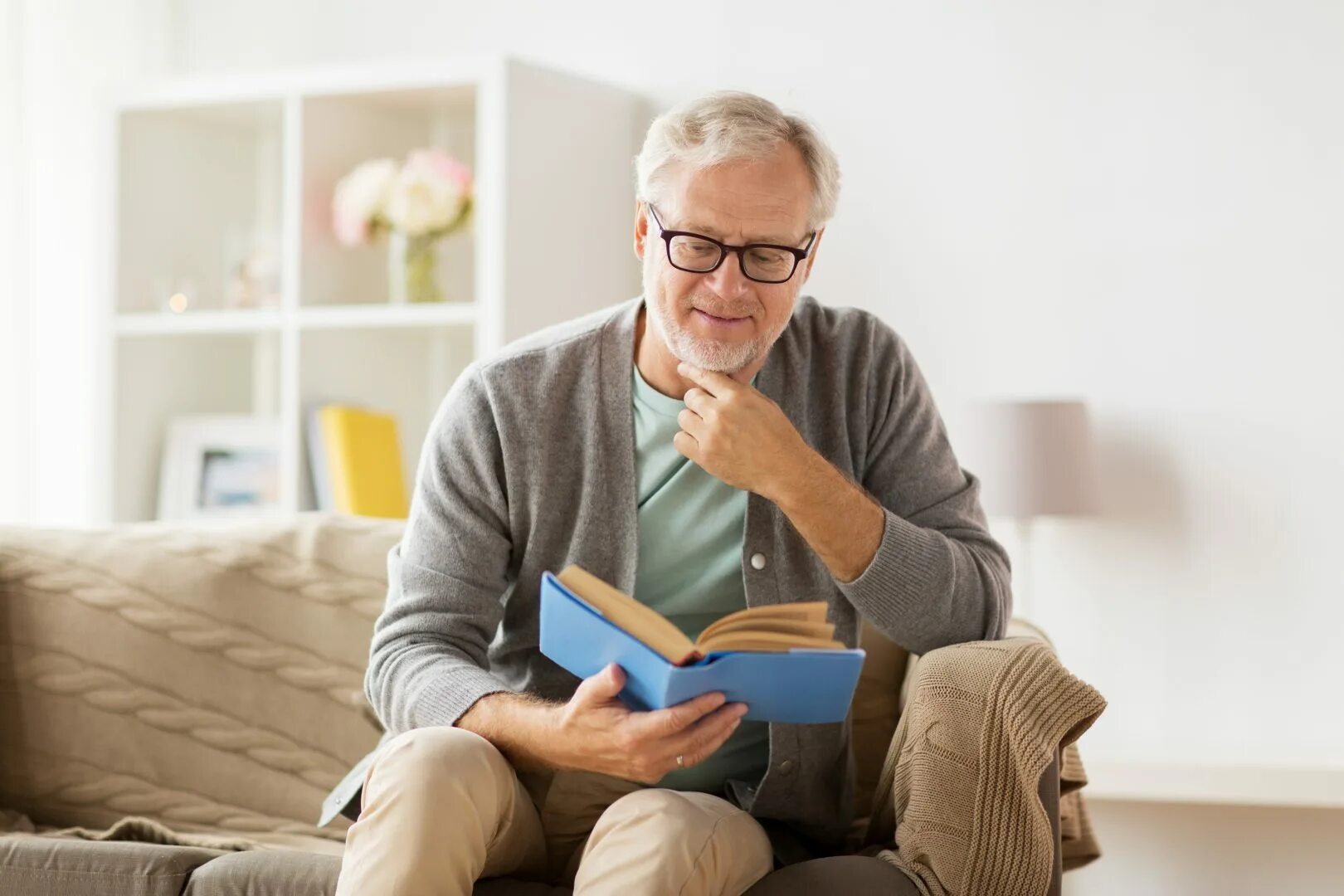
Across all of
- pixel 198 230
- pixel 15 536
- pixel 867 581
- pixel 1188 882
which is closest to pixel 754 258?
pixel 867 581

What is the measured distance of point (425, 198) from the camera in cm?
334

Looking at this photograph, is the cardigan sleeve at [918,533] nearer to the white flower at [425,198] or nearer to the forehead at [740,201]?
the forehead at [740,201]

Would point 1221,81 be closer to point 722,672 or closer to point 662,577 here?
point 662,577

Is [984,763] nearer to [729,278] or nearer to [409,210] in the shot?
[729,278]

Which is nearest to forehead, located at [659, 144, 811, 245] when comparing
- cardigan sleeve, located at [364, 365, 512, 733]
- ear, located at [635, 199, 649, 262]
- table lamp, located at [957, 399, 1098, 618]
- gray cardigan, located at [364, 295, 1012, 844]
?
ear, located at [635, 199, 649, 262]

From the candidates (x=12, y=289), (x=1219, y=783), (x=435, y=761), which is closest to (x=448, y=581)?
(x=435, y=761)

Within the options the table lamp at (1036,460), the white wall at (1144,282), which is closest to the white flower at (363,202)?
the white wall at (1144,282)

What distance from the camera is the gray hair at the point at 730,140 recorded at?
5.54ft

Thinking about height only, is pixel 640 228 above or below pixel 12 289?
above

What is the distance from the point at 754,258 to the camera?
5.60 feet

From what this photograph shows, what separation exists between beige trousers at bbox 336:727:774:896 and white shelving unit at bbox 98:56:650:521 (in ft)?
5.59

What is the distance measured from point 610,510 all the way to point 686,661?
1.59ft

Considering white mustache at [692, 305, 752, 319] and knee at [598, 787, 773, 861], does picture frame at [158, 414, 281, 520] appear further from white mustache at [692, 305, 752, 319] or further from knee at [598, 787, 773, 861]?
knee at [598, 787, 773, 861]

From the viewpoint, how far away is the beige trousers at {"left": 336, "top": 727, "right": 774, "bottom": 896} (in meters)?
1.42
